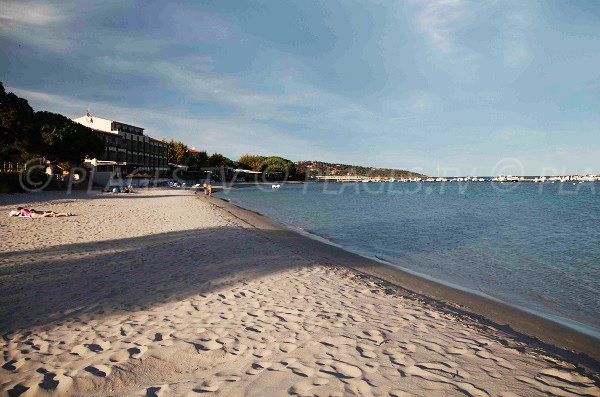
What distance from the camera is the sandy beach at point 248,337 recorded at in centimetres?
326

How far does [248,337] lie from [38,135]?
149 ft

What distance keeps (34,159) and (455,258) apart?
46237 mm

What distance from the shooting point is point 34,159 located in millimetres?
38188

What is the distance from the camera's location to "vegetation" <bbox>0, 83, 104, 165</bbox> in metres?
34.1

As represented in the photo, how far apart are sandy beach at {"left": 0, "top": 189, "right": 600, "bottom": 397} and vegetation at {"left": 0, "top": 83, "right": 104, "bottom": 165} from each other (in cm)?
3606

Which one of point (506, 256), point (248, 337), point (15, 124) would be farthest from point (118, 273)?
point (15, 124)

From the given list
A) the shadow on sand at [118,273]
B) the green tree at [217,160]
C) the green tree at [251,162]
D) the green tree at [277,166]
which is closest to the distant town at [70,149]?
the green tree at [217,160]

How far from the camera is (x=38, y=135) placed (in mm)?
37375

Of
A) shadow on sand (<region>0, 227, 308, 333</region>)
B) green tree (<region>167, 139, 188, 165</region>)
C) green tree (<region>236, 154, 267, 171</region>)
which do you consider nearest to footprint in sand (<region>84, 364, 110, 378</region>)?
shadow on sand (<region>0, 227, 308, 333</region>)

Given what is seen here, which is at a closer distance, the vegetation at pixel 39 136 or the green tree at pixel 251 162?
the vegetation at pixel 39 136

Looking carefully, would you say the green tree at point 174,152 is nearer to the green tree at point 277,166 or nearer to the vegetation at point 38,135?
the green tree at point 277,166

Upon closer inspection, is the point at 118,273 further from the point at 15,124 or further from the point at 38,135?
the point at 38,135

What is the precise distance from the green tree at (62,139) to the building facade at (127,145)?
A: 579 inches

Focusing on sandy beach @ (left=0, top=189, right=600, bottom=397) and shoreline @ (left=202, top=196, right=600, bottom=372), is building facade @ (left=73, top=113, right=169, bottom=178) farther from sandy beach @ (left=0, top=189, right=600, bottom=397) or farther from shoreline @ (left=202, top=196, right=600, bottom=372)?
shoreline @ (left=202, top=196, right=600, bottom=372)
